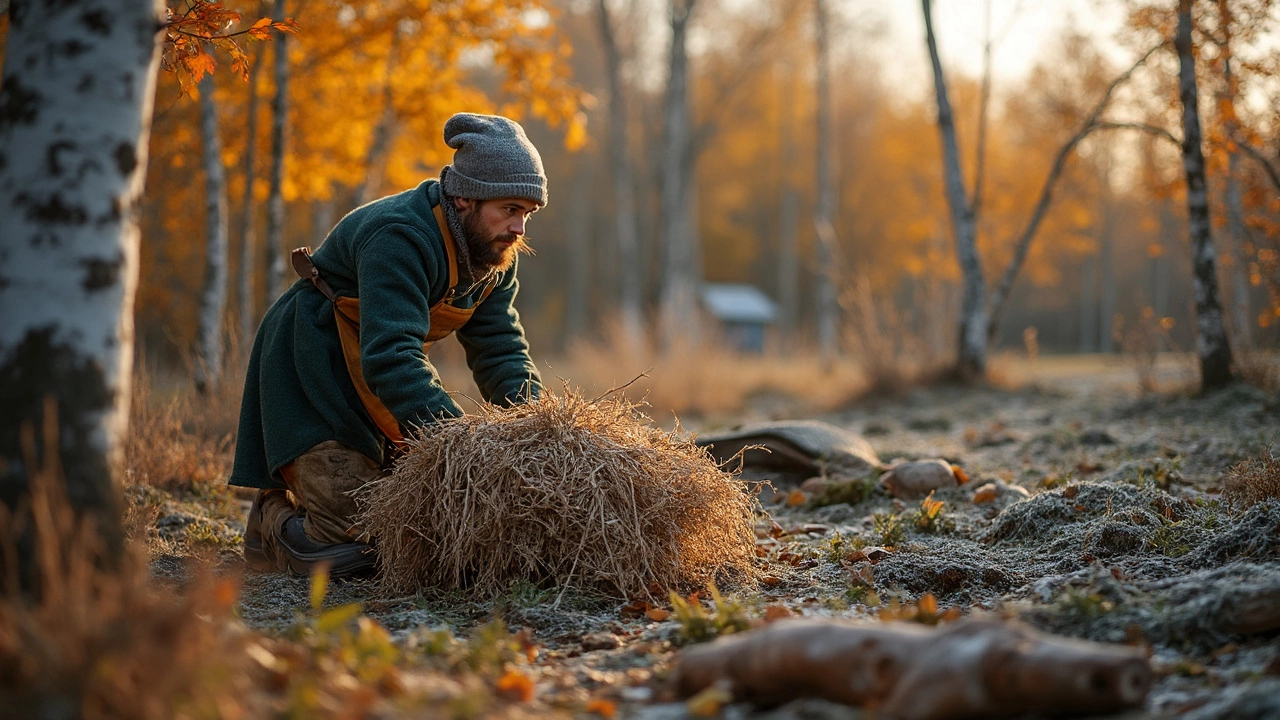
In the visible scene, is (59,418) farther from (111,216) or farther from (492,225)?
(492,225)

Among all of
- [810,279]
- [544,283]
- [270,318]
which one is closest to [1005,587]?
[270,318]

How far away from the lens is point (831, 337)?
17.5 m

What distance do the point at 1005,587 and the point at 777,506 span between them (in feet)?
6.24

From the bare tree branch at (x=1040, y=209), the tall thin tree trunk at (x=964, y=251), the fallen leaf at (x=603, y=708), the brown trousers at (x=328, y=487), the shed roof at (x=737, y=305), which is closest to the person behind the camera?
the fallen leaf at (x=603, y=708)

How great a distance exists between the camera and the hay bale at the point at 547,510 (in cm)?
300

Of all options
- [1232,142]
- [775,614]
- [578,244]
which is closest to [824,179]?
[1232,142]

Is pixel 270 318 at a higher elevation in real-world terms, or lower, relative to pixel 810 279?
lower

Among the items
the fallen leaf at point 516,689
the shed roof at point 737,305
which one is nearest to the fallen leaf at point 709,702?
the fallen leaf at point 516,689

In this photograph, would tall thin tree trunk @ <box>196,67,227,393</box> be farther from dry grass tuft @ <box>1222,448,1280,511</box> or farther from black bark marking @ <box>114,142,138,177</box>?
dry grass tuft @ <box>1222,448,1280,511</box>

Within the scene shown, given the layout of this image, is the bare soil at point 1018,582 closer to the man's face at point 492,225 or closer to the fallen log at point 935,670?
the fallen log at point 935,670

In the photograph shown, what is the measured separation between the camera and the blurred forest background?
26.4 ft

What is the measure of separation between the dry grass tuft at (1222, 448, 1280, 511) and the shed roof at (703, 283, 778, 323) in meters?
22.8

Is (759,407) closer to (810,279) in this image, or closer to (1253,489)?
(1253,489)

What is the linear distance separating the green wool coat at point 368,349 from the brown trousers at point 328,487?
5cm
